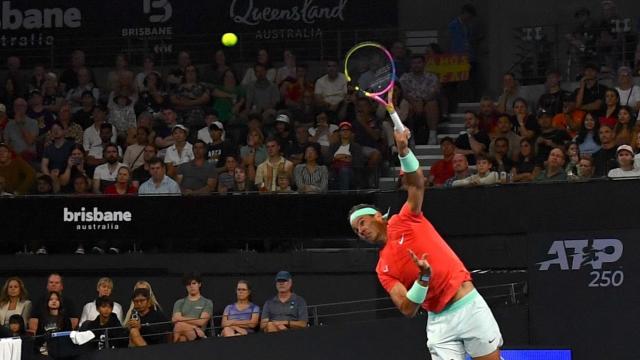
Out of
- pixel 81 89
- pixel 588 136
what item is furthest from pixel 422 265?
pixel 81 89

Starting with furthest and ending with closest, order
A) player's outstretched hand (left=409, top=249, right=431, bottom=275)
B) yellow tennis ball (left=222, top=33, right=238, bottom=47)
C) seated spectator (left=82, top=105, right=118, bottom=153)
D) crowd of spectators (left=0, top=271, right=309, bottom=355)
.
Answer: yellow tennis ball (left=222, top=33, right=238, bottom=47)
seated spectator (left=82, top=105, right=118, bottom=153)
crowd of spectators (left=0, top=271, right=309, bottom=355)
player's outstretched hand (left=409, top=249, right=431, bottom=275)

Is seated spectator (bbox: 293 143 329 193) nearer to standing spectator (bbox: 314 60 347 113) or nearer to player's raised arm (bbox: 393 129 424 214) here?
standing spectator (bbox: 314 60 347 113)

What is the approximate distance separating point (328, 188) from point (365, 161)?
34.4 inches

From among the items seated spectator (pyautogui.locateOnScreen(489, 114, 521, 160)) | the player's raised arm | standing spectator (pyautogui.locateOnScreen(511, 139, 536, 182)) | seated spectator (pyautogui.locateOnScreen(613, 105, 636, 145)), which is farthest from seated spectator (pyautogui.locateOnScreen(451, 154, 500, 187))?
the player's raised arm

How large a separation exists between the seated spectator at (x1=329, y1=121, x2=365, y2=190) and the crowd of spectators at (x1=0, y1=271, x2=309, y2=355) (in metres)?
1.53

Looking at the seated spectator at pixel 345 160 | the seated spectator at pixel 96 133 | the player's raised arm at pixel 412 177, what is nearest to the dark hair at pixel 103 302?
the seated spectator at pixel 345 160

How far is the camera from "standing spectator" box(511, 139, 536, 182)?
46.3 feet

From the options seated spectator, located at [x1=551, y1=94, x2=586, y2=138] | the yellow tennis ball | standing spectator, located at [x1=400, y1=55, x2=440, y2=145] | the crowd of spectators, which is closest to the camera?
the crowd of spectators

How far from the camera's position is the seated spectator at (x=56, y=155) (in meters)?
16.4

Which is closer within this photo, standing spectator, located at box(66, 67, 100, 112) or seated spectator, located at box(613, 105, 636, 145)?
seated spectator, located at box(613, 105, 636, 145)

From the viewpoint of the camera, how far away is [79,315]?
50.2 ft

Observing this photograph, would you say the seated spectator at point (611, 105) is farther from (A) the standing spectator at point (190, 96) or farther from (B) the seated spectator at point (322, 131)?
(A) the standing spectator at point (190, 96)

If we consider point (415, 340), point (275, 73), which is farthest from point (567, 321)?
point (275, 73)

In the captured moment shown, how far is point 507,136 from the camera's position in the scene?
15.2 m
